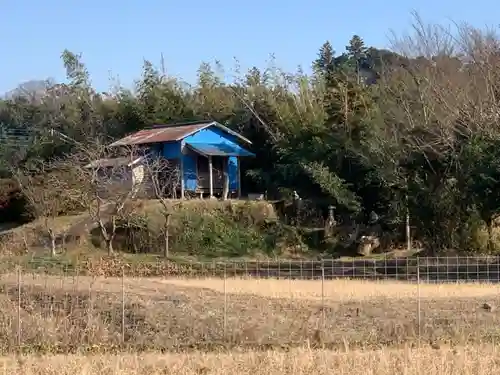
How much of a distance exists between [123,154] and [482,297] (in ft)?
50.6

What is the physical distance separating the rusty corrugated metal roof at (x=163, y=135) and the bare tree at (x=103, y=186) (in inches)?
70.0

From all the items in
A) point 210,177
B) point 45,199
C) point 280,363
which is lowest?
point 280,363

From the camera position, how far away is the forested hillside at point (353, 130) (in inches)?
835

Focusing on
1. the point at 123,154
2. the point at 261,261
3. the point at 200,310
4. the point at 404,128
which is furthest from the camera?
the point at 123,154

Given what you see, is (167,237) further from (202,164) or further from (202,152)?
(202,164)

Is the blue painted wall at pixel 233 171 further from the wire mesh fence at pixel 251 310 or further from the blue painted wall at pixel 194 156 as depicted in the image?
the wire mesh fence at pixel 251 310

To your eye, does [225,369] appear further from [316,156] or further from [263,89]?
[263,89]

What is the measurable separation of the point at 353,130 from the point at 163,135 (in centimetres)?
656

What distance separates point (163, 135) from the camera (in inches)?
1075

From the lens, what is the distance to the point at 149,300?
12.7 meters

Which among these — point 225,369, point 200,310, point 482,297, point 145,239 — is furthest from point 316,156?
point 225,369

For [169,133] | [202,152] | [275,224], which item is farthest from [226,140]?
[275,224]

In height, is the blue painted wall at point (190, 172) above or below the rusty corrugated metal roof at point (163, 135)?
below

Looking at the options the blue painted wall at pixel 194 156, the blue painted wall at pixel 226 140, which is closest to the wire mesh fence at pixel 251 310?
the blue painted wall at pixel 194 156
